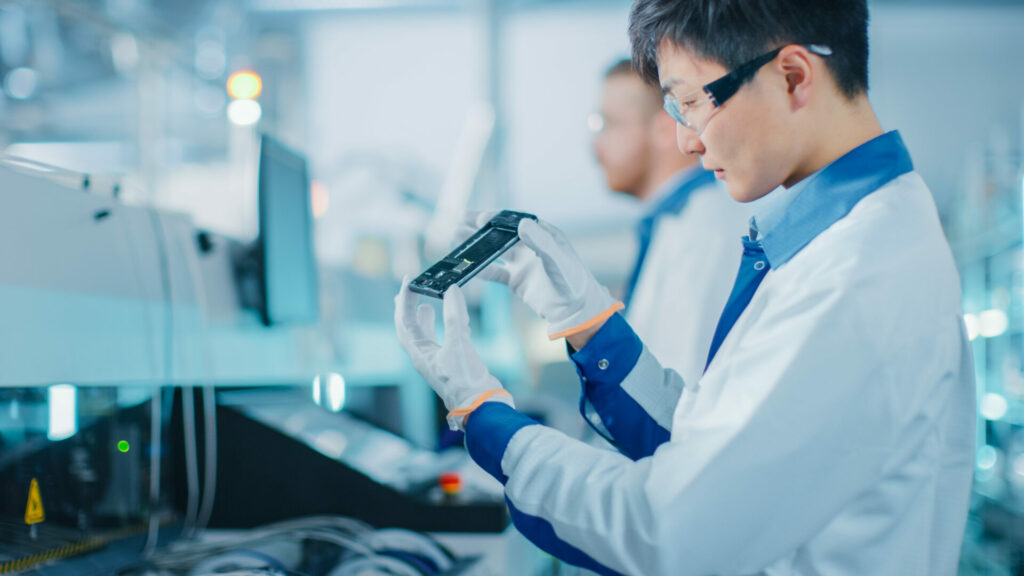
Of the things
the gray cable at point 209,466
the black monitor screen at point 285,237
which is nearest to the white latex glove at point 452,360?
the gray cable at point 209,466

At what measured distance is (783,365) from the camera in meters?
0.72

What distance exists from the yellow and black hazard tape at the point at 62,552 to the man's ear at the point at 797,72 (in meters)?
1.03

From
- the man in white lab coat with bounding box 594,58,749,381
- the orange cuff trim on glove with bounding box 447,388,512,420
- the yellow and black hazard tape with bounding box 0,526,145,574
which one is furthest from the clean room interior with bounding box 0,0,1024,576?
the orange cuff trim on glove with bounding box 447,388,512,420

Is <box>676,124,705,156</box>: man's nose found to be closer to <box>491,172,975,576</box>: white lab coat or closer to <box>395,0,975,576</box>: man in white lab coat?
<box>395,0,975,576</box>: man in white lab coat

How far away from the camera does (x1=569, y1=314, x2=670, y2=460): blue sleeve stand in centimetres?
99

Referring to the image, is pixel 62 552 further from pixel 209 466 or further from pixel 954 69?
pixel 954 69

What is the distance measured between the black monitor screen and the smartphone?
2.65ft

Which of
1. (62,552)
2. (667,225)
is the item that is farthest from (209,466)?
(667,225)

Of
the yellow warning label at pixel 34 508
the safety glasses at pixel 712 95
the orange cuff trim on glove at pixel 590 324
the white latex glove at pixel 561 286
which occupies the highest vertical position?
the safety glasses at pixel 712 95

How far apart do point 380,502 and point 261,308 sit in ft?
1.65

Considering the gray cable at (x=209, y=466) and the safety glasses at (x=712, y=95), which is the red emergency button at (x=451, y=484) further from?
the safety glasses at (x=712, y=95)

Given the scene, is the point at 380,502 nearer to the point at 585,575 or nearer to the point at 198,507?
the point at 198,507

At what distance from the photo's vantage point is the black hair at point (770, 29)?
0.83m

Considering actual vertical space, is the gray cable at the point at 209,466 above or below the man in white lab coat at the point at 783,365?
below
